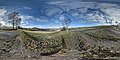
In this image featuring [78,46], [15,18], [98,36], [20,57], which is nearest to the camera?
[20,57]

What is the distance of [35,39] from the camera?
7600 centimetres

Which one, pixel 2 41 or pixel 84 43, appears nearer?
pixel 2 41

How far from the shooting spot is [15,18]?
6048 inches

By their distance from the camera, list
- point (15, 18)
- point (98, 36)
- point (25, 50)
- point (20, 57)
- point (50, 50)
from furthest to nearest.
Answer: point (15, 18) → point (98, 36) → point (50, 50) → point (25, 50) → point (20, 57)

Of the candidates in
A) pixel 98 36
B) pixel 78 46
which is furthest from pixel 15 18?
pixel 78 46

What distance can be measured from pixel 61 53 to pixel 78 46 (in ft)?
26.4

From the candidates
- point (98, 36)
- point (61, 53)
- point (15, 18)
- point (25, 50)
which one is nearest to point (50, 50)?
point (61, 53)

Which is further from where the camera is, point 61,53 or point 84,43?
point 84,43

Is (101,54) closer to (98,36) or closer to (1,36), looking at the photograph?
(98,36)

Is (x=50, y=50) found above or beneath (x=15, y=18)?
above

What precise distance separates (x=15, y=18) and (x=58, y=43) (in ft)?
272

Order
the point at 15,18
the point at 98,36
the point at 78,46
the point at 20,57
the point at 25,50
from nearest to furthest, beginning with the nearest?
the point at 20,57, the point at 25,50, the point at 78,46, the point at 98,36, the point at 15,18

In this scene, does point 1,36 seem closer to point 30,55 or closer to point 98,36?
point 30,55

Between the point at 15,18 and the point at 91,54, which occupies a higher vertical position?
the point at 91,54
